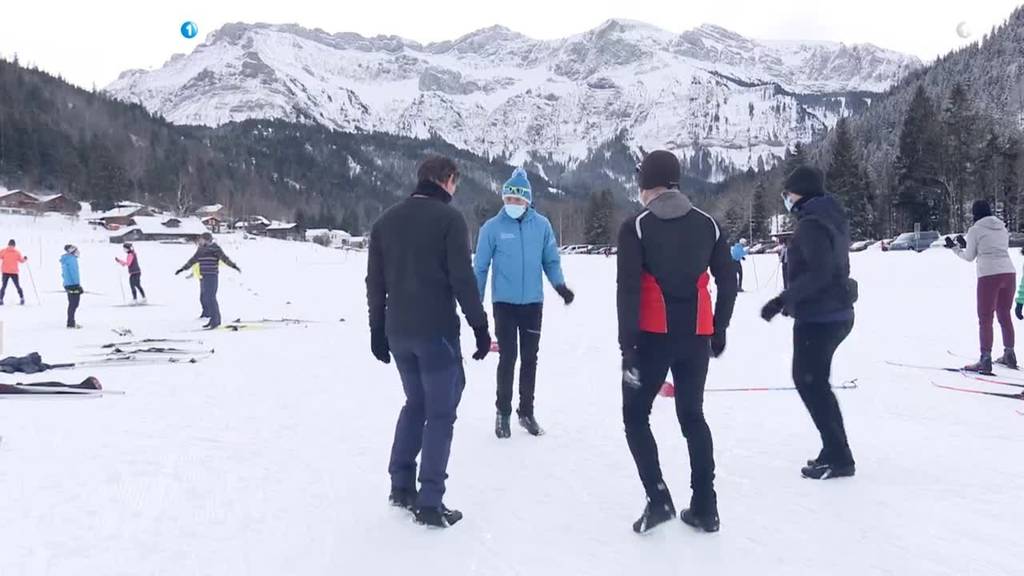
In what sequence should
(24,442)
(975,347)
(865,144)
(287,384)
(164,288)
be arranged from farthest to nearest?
(865,144)
(164,288)
(975,347)
(287,384)
(24,442)

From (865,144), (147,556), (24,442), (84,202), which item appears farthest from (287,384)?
(84,202)

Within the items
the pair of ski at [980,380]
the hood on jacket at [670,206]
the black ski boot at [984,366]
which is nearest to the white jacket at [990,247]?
the black ski boot at [984,366]

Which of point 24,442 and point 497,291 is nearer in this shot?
point 24,442

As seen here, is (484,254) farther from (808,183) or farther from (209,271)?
(209,271)

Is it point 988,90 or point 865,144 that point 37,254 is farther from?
point 988,90

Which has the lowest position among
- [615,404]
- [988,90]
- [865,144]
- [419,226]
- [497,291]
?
[615,404]

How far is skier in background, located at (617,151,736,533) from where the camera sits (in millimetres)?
3213

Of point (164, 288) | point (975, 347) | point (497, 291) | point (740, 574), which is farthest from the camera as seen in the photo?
point (164, 288)

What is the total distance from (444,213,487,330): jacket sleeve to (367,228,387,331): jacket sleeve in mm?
381

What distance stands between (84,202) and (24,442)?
383 ft

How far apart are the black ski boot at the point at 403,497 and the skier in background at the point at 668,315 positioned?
125cm

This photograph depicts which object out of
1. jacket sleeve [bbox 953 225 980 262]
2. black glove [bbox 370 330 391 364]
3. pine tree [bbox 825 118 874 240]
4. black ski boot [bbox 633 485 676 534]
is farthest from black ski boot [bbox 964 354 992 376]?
pine tree [bbox 825 118 874 240]

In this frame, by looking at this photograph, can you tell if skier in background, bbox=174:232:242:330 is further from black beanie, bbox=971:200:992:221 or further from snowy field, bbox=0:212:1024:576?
black beanie, bbox=971:200:992:221

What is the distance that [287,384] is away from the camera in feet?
23.6
